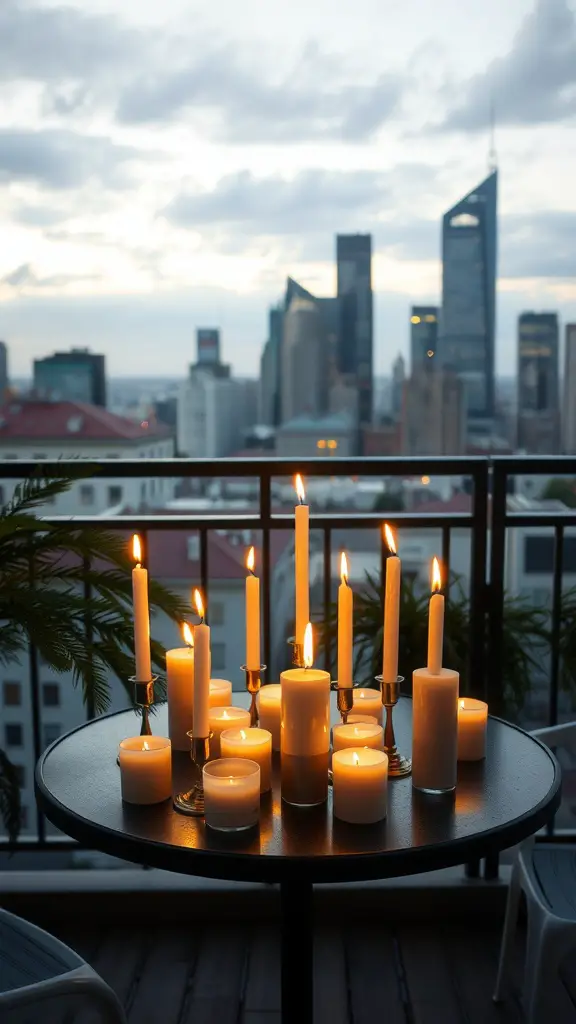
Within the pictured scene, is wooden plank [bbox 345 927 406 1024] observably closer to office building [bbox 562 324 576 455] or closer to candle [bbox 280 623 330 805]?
candle [bbox 280 623 330 805]

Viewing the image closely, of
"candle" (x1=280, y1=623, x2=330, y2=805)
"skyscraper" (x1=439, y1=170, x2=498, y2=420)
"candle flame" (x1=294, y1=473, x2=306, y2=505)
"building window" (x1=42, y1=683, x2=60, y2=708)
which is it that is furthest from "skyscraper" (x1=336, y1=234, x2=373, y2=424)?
"candle" (x1=280, y1=623, x2=330, y2=805)

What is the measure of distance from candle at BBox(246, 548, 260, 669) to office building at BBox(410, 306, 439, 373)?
23.6 feet

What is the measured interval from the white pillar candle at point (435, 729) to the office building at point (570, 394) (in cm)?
663

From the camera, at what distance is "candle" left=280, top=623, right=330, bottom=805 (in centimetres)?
118

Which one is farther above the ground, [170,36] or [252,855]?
[170,36]

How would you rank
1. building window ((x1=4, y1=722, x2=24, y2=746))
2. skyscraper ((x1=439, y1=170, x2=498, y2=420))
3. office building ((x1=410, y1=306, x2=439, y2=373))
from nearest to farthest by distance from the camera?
building window ((x1=4, y1=722, x2=24, y2=746))
office building ((x1=410, y1=306, x2=439, y2=373))
skyscraper ((x1=439, y1=170, x2=498, y2=420))

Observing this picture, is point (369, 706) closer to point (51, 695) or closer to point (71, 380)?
point (51, 695)

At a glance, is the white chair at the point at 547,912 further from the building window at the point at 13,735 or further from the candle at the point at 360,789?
the building window at the point at 13,735

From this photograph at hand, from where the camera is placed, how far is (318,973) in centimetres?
216

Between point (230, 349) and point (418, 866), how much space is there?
13.4m

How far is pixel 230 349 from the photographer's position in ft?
46.4

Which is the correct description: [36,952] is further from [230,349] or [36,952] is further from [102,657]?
[230,349]

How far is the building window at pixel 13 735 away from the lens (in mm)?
2436

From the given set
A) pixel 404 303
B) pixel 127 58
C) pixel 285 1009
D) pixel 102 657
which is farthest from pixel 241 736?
pixel 404 303
